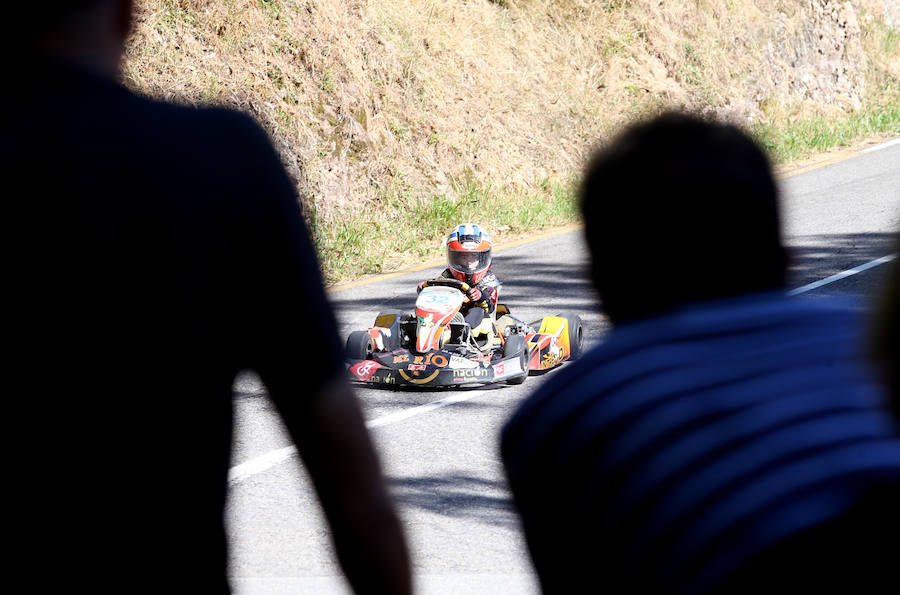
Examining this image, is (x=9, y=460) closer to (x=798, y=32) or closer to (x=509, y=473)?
(x=509, y=473)

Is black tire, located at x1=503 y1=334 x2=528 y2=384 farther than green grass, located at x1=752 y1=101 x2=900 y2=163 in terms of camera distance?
No

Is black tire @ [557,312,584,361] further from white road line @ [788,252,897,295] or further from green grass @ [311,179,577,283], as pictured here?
green grass @ [311,179,577,283]

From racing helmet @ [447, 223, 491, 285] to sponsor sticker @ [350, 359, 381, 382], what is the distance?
1.27 m

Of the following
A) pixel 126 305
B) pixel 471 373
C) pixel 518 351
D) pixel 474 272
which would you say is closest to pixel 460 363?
pixel 471 373

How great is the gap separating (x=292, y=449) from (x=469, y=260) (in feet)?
10.3

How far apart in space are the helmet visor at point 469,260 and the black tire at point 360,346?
1.04 metres

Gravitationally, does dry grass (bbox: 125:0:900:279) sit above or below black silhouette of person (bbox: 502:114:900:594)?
above

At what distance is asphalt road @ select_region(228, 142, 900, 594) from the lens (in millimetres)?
4914

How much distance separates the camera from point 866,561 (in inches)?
46.7

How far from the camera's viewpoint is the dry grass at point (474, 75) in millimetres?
17016

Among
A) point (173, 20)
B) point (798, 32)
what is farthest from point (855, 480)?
point (798, 32)

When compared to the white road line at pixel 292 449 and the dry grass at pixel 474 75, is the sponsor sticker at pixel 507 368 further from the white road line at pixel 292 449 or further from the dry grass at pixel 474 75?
the dry grass at pixel 474 75

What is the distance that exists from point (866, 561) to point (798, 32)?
30508 millimetres

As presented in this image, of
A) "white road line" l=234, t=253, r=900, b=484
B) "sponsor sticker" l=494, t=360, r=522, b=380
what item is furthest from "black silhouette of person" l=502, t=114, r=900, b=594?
"sponsor sticker" l=494, t=360, r=522, b=380
